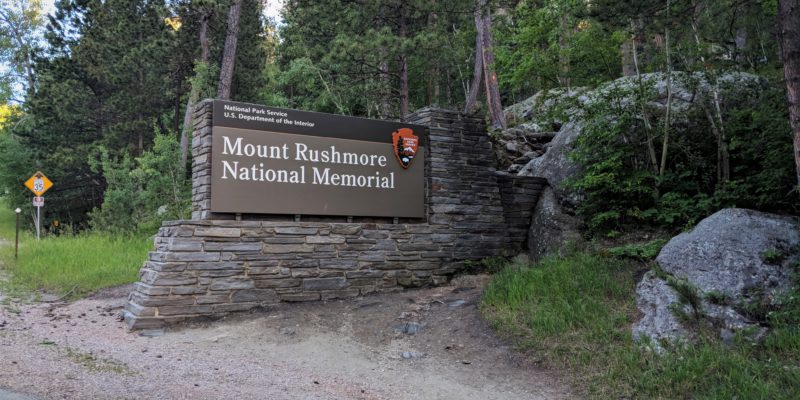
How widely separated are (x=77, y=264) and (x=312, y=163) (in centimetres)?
618

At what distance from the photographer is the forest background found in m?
6.63

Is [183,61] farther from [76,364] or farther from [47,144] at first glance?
[76,364]

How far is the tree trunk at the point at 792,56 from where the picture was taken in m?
4.57

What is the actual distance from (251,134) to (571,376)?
15.8 feet

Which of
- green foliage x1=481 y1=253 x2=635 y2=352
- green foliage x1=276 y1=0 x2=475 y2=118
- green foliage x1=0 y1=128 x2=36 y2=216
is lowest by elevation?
green foliage x1=481 y1=253 x2=635 y2=352

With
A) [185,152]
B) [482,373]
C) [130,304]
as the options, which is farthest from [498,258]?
[185,152]

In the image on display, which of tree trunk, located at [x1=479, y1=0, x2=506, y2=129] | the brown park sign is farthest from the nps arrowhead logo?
tree trunk, located at [x1=479, y1=0, x2=506, y2=129]

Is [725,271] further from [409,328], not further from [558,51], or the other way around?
[558,51]

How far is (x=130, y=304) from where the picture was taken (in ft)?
20.9

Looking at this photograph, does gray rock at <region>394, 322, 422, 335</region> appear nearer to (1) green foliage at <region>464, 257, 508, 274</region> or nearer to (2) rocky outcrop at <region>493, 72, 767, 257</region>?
(1) green foliage at <region>464, 257, 508, 274</region>

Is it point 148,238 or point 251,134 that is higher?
point 251,134

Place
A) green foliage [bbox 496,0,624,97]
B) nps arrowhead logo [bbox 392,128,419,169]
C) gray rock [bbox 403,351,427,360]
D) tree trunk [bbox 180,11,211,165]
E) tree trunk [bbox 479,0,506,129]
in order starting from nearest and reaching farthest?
1. gray rock [bbox 403,351,427,360]
2. nps arrowhead logo [bbox 392,128,419,169]
3. green foliage [bbox 496,0,624,97]
4. tree trunk [bbox 479,0,506,129]
5. tree trunk [bbox 180,11,211,165]

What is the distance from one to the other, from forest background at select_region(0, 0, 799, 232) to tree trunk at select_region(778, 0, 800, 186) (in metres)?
0.03

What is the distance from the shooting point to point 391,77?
15539 mm
